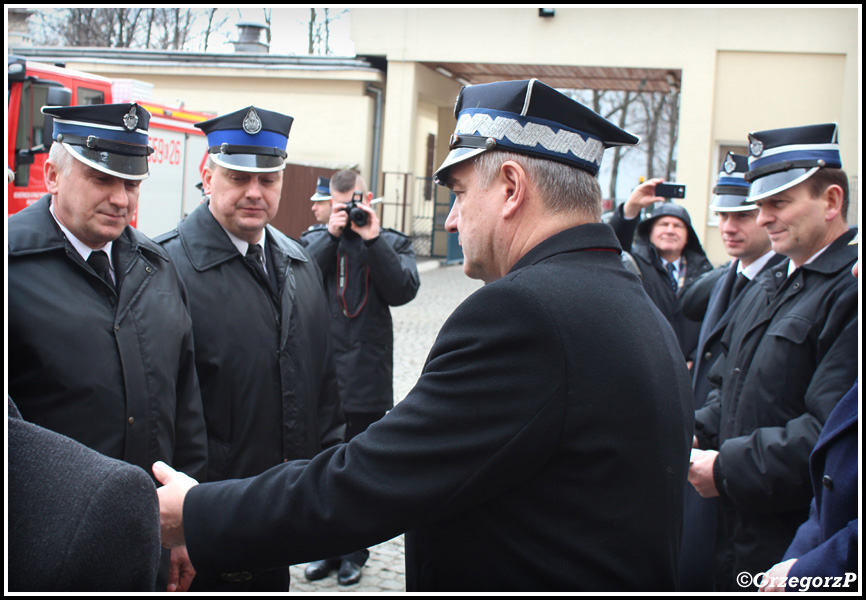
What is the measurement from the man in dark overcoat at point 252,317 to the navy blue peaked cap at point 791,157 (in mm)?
1853

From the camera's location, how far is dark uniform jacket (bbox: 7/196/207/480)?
2518mm

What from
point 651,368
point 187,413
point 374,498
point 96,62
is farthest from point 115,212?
point 96,62

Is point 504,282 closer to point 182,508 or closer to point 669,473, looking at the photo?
point 669,473

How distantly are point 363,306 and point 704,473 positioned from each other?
271cm

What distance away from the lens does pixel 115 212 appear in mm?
2863

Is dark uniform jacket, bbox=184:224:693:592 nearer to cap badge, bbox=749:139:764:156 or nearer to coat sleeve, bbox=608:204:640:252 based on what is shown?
cap badge, bbox=749:139:764:156

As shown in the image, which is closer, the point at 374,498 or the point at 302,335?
the point at 374,498

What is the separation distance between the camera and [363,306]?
17.1ft

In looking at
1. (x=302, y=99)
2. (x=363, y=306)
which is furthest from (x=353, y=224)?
(x=302, y=99)

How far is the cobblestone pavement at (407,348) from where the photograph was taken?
430 cm

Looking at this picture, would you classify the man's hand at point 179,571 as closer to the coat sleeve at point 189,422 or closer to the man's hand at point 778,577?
the coat sleeve at point 189,422

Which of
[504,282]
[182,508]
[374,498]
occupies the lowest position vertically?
[182,508]

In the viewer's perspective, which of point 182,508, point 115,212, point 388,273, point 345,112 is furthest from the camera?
point 345,112

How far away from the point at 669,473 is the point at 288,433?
1.90 meters
